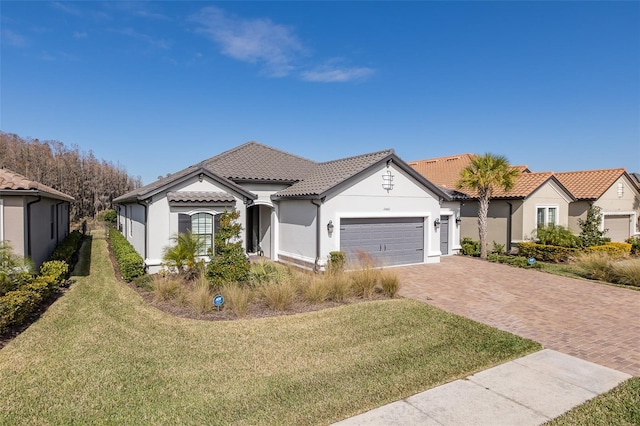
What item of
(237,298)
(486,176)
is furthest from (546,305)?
(486,176)

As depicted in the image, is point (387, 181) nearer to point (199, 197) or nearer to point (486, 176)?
point (486, 176)

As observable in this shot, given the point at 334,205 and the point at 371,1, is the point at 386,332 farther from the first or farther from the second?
the point at 371,1

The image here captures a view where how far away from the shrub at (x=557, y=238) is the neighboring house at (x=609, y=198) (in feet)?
15.7

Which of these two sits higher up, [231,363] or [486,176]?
[486,176]

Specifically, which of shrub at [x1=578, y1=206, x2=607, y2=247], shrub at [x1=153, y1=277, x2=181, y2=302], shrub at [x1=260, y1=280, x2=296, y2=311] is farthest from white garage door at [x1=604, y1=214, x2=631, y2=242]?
shrub at [x1=153, y1=277, x2=181, y2=302]

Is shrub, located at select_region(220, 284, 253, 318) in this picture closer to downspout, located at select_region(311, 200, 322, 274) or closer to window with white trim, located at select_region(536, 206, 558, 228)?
downspout, located at select_region(311, 200, 322, 274)

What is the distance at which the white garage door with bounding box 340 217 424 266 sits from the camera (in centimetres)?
1634

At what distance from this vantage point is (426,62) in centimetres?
2092

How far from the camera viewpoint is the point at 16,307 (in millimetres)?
8281

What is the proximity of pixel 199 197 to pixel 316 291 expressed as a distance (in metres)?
7.10

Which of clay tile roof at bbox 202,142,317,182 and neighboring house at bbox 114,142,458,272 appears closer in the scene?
neighboring house at bbox 114,142,458,272

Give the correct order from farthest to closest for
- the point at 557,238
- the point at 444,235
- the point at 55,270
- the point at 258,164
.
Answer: the point at 444,235
the point at 557,238
the point at 258,164
the point at 55,270

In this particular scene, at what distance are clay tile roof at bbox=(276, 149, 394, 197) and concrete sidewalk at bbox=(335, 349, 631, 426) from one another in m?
10.1

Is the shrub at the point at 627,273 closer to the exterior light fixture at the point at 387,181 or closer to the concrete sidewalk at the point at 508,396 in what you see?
the exterior light fixture at the point at 387,181
